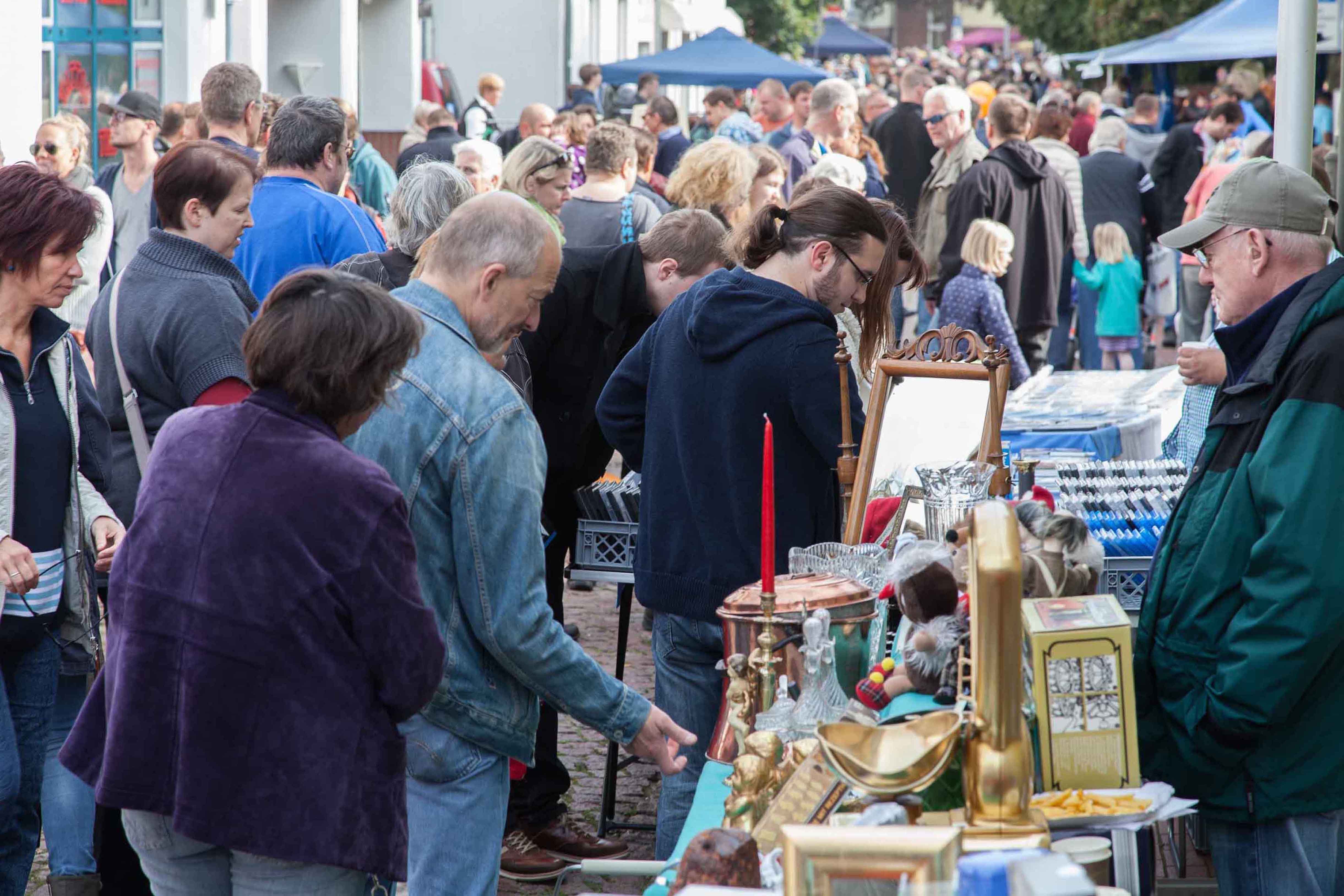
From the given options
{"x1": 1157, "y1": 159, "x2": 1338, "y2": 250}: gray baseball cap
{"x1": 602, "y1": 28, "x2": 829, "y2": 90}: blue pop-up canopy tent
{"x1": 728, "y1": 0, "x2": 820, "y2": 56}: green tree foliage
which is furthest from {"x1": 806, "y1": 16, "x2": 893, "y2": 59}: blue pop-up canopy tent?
{"x1": 1157, "y1": 159, "x2": 1338, "y2": 250}: gray baseball cap

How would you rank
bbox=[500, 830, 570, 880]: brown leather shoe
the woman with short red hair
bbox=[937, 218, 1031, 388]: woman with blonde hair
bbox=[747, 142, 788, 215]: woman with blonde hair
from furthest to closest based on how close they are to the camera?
bbox=[937, 218, 1031, 388]: woman with blonde hair
bbox=[747, 142, 788, 215]: woman with blonde hair
bbox=[500, 830, 570, 880]: brown leather shoe
the woman with short red hair

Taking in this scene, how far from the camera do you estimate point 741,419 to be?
316 centimetres

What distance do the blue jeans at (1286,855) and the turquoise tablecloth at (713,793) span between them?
2.47ft

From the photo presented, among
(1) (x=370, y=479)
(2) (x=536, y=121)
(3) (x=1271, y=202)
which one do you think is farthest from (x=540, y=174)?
(2) (x=536, y=121)

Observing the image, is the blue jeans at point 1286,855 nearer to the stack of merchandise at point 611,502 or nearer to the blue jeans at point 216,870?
the blue jeans at point 216,870

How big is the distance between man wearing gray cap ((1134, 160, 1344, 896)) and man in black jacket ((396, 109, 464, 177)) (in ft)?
21.1

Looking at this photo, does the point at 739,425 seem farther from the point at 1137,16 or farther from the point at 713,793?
the point at 1137,16

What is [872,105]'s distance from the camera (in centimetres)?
1593

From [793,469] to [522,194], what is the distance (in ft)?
11.1

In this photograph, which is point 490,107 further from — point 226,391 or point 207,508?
point 207,508

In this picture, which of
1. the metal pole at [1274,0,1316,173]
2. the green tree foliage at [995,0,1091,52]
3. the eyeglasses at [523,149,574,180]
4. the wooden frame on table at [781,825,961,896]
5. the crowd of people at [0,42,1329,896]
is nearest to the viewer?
the wooden frame on table at [781,825,961,896]

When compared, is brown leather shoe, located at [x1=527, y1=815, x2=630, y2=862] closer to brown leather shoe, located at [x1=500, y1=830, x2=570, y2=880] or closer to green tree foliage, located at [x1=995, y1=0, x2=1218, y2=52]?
brown leather shoe, located at [x1=500, y1=830, x2=570, y2=880]

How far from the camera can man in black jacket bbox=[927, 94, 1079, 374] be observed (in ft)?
28.7

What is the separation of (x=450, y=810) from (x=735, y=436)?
0.97m
